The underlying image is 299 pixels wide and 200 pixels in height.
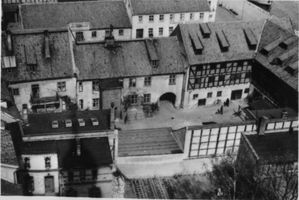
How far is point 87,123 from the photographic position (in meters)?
51.1

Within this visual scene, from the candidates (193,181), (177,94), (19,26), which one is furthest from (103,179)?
(19,26)

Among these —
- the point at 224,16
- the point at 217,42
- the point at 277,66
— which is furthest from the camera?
the point at 224,16

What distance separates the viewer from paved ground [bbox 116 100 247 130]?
60859mm

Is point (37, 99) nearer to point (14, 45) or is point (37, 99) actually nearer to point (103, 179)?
point (14, 45)

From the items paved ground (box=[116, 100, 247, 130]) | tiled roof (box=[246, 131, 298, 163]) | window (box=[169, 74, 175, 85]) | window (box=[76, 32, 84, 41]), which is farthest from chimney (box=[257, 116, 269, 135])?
window (box=[76, 32, 84, 41])

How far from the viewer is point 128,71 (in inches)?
2403

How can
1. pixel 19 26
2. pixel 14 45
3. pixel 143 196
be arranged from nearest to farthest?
pixel 143 196
pixel 14 45
pixel 19 26

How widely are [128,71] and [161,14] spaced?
19.4m

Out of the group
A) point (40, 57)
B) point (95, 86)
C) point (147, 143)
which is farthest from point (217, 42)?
point (40, 57)

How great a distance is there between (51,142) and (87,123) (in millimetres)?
4281

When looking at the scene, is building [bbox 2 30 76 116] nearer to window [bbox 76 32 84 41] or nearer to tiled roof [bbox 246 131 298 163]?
window [bbox 76 32 84 41]

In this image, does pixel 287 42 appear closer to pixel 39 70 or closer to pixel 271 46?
pixel 271 46

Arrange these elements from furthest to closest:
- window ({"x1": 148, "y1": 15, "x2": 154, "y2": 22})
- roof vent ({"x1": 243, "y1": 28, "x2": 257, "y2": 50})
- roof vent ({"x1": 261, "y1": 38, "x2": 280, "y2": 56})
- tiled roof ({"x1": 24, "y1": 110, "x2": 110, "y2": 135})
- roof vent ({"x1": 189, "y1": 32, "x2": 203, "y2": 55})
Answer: window ({"x1": 148, "y1": 15, "x2": 154, "y2": 22}) < roof vent ({"x1": 243, "y1": 28, "x2": 257, "y2": 50}) < roof vent ({"x1": 261, "y1": 38, "x2": 280, "y2": 56}) < roof vent ({"x1": 189, "y1": 32, "x2": 203, "y2": 55}) < tiled roof ({"x1": 24, "y1": 110, "x2": 110, "y2": 135})

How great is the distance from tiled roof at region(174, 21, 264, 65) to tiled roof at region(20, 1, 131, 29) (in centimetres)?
1461
